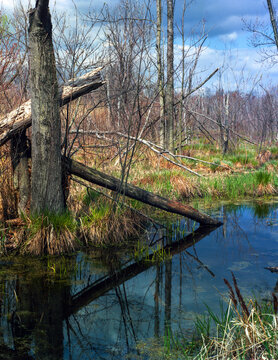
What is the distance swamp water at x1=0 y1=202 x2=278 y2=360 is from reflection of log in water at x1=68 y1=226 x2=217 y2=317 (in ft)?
0.04

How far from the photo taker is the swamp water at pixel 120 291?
10.3 feet

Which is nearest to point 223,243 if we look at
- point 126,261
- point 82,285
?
point 126,261

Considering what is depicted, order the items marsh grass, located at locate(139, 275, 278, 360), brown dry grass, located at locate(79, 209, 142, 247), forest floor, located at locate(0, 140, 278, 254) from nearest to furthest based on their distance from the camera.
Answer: marsh grass, located at locate(139, 275, 278, 360) → forest floor, located at locate(0, 140, 278, 254) → brown dry grass, located at locate(79, 209, 142, 247)

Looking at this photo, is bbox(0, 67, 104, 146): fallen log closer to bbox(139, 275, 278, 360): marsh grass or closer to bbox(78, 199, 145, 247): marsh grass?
bbox(78, 199, 145, 247): marsh grass

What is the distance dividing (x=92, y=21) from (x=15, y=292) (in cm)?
650

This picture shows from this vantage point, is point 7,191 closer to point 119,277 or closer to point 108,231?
point 108,231

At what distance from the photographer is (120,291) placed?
426 centimetres

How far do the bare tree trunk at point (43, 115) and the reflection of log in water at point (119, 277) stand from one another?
141 centimetres

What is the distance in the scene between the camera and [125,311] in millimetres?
3734

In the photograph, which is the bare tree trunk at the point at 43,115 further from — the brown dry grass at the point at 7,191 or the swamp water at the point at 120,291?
the swamp water at the point at 120,291

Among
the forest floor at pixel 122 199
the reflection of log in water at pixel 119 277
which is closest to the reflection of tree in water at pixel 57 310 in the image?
the reflection of log in water at pixel 119 277

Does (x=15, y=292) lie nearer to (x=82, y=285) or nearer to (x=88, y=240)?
(x=82, y=285)

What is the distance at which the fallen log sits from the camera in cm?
520

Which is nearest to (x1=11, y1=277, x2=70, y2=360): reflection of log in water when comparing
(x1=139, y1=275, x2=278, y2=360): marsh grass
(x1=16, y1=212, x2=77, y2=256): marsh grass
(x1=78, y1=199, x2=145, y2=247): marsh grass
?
(x1=16, y1=212, x2=77, y2=256): marsh grass
